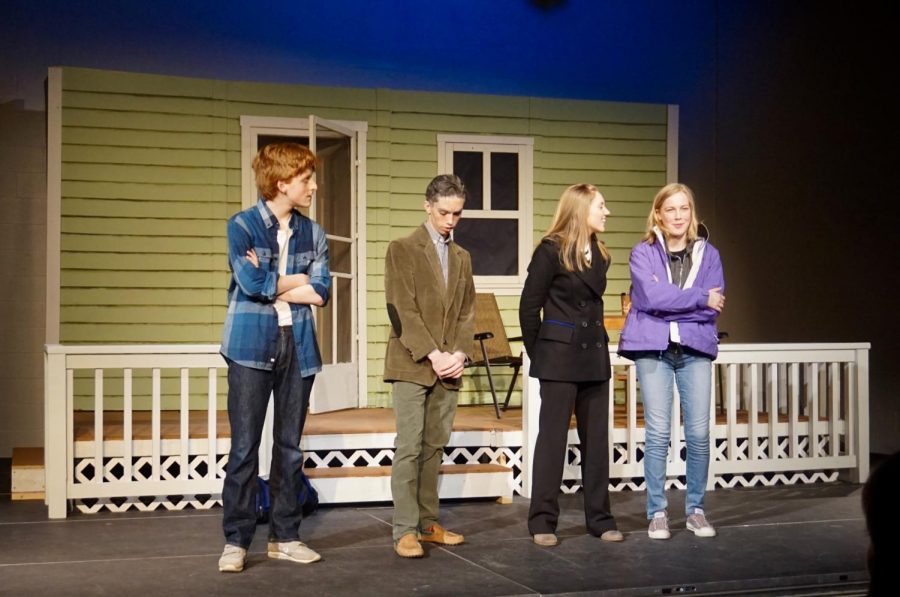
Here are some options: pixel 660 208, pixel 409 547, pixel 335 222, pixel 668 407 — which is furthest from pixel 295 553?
pixel 335 222

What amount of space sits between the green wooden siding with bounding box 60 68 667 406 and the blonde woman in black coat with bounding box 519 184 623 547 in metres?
3.70

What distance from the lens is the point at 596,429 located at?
488 cm

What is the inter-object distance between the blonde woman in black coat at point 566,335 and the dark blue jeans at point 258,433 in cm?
110

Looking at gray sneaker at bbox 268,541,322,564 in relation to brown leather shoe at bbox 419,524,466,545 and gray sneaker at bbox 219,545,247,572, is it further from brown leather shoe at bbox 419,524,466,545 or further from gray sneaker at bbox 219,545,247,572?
brown leather shoe at bbox 419,524,466,545

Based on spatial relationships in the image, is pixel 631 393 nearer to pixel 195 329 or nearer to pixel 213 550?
pixel 213 550

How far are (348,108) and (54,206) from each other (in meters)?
2.31

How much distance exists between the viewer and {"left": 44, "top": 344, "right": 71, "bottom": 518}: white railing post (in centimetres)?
562

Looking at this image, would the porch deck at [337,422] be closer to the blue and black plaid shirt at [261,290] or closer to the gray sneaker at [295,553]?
the gray sneaker at [295,553]

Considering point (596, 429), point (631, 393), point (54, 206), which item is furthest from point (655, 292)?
point (54, 206)

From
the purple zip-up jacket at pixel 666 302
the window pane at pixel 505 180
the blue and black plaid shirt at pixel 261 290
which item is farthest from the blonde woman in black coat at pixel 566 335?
the window pane at pixel 505 180

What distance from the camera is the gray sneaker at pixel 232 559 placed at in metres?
4.25


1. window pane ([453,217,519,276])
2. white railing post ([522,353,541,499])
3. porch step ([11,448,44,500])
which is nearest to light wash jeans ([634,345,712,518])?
white railing post ([522,353,541,499])

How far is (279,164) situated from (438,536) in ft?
6.01

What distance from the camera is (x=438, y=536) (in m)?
4.85
